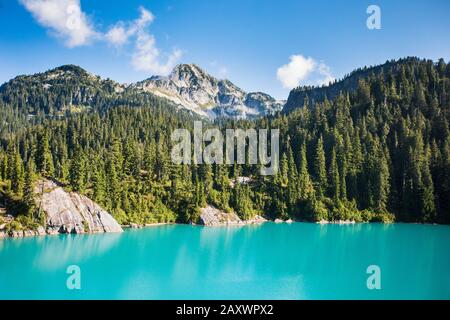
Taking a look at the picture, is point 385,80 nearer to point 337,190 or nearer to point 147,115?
point 337,190

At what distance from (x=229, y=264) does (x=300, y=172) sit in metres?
62.3

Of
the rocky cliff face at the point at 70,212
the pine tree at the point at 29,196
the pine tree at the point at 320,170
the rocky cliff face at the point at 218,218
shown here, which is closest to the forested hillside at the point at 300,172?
the pine tree at the point at 29,196

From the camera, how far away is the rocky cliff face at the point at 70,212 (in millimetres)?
72625

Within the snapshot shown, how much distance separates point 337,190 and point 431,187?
22693 mm

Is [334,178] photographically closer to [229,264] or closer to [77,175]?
[229,264]

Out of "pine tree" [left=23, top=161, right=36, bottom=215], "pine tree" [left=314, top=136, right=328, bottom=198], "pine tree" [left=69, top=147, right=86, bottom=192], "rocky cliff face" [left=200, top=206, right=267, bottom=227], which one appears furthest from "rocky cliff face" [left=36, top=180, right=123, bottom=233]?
"pine tree" [left=314, top=136, right=328, bottom=198]

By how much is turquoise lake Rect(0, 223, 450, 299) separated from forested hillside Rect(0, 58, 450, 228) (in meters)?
13.8

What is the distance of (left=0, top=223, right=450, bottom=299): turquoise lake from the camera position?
37.7 m

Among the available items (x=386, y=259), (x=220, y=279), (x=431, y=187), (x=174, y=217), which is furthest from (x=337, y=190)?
(x=220, y=279)

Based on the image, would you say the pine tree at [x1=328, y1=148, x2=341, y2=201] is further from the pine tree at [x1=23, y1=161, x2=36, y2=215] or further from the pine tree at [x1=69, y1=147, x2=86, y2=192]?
the pine tree at [x1=23, y1=161, x2=36, y2=215]

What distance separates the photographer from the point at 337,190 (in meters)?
103

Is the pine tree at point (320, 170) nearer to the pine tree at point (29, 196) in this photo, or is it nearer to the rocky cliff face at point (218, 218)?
the rocky cliff face at point (218, 218)

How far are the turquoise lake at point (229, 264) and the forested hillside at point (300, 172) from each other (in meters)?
13.8

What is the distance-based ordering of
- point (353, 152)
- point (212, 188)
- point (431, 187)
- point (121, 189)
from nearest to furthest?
point (121, 189) → point (431, 187) → point (212, 188) → point (353, 152)
